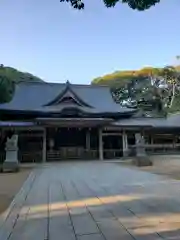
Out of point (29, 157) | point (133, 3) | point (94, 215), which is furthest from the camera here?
point (29, 157)

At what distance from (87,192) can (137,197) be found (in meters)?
1.55

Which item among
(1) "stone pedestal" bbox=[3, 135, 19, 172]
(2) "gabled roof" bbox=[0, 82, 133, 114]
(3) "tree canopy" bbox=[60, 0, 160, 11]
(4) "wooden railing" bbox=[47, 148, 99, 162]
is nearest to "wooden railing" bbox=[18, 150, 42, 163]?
(4) "wooden railing" bbox=[47, 148, 99, 162]

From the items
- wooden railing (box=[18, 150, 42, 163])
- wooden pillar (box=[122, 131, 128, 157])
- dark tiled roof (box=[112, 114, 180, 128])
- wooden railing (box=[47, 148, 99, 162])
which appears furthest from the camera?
dark tiled roof (box=[112, 114, 180, 128])

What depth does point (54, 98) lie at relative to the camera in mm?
28031

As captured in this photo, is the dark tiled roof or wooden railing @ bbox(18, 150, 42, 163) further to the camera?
the dark tiled roof

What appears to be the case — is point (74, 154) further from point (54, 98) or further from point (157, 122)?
point (157, 122)

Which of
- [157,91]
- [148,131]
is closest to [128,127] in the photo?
[148,131]

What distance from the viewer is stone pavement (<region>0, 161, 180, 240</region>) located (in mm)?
4285

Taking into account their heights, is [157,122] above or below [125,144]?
above

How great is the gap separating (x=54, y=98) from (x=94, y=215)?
2310cm

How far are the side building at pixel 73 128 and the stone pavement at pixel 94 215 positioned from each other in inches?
547

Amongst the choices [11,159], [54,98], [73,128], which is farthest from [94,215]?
[54,98]

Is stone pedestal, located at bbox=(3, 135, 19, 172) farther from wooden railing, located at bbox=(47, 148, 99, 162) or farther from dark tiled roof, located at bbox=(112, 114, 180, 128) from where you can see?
Answer: dark tiled roof, located at bbox=(112, 114, 180, 128)

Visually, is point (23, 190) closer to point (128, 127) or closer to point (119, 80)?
point (128, 127)
